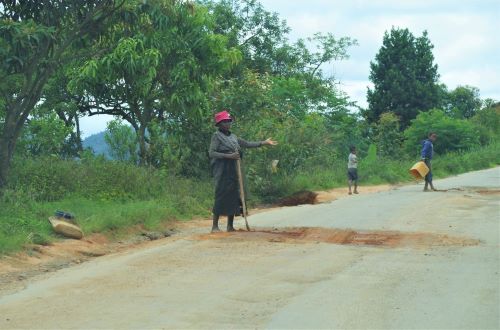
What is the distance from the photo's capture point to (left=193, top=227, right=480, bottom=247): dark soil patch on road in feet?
37.6

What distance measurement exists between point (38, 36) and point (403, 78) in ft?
139

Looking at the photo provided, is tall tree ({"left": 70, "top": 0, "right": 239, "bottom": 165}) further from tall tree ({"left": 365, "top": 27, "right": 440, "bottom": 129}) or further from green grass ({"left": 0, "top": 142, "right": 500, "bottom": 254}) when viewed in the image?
tall tree ({"left": 365, "top": 27, "right": 440, "bottom": 129})

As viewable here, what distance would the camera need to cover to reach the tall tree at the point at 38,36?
12.7m

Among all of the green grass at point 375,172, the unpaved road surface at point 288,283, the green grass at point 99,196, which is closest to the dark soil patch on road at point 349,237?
the unpaved road surface at point 288,283

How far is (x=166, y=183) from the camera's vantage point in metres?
18.0

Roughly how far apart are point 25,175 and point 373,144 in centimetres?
2721

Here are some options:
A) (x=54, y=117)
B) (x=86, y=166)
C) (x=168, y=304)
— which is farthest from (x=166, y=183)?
(x=168, y=304)

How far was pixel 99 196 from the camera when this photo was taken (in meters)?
15.8

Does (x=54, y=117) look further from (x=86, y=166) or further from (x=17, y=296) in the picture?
(x=17, y=296)

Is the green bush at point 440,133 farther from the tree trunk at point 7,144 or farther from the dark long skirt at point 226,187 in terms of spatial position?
the tree trunk at point 7,144

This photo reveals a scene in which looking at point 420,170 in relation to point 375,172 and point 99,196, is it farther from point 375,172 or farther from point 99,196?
point 99,196

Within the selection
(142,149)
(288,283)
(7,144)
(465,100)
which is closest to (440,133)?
(142,149)

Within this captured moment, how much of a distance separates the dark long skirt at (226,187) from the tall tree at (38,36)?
3691 millimetres

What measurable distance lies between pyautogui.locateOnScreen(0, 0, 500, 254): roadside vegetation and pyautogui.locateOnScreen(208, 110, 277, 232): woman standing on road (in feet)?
6.57
